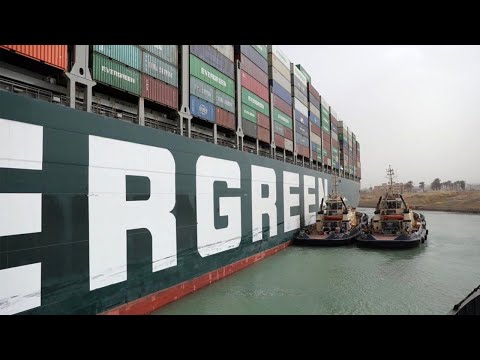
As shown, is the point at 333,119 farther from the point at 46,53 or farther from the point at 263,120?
the point at 46,53

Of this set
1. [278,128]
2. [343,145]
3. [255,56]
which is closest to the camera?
[255,56]

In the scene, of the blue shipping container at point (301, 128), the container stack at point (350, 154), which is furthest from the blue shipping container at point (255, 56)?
the container stack at point (350, 154)

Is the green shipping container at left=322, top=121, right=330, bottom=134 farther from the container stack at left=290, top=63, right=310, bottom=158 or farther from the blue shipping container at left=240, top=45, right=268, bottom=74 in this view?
the blue shipping container at left=240, top=45, right=268, bottom=74

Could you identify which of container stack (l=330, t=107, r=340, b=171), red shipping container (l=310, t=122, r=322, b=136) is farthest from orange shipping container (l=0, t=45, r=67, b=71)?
container stack (l=330, t=107, r=340, b=171)

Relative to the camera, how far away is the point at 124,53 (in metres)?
11.7

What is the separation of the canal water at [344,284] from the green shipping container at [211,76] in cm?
1030

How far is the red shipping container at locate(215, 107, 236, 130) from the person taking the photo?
17.7m

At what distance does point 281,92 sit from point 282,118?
226 centimetres

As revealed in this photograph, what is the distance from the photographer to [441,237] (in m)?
30.6

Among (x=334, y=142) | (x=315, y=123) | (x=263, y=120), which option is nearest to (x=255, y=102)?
(x=263, y=120)

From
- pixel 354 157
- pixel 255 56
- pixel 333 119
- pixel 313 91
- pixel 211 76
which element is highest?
pixel 313 91
